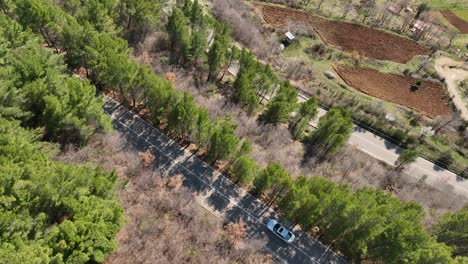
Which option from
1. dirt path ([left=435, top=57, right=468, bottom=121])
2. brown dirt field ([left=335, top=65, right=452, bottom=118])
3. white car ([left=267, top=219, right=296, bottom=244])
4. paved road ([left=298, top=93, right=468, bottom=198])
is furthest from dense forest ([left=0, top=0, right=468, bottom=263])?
dirt path ([left=435, top=57, right=468, bottom=121])

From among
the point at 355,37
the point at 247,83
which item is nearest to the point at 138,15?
the point at 247,83

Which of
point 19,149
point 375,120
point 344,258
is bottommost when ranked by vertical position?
point 344,258

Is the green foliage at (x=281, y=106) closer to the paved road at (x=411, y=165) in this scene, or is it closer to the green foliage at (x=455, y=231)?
the paved road at (x=411, y=165)

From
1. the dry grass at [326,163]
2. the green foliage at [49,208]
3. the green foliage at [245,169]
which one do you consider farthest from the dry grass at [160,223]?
the dry grass at [326,163]

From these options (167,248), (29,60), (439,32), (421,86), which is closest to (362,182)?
(167,248)

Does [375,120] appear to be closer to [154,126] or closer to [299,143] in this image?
[299,143]

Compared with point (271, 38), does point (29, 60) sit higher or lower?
higher

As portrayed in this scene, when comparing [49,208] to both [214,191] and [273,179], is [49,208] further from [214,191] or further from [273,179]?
[273,179]
